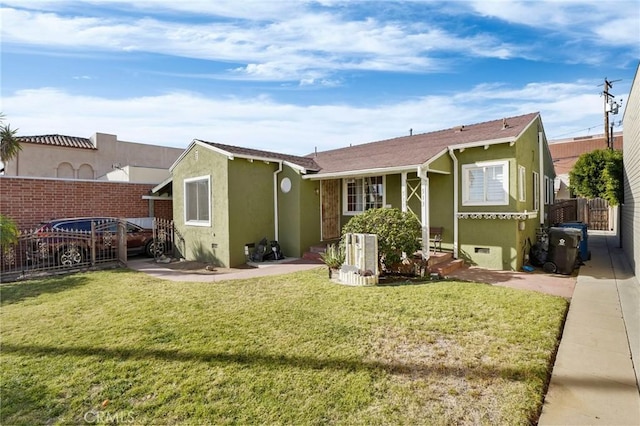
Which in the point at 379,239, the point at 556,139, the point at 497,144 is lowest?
the point at 379,239

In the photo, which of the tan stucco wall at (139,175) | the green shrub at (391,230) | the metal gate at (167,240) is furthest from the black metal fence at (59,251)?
the green shrub at (391,230)

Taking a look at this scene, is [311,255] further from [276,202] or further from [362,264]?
[362,264]

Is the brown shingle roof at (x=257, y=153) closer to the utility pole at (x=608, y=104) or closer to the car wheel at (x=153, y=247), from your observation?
the car wheel at (x=153, y=247)

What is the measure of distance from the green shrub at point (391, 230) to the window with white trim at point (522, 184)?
3.63 m

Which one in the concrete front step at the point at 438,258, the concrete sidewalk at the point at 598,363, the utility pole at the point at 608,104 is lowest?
the concrete sidewalk at the point at 598,363

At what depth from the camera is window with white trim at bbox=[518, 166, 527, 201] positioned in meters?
9.69

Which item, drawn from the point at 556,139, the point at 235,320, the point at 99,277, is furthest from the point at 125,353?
the point at 556,139

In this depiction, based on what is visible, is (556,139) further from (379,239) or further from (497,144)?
(379,239)

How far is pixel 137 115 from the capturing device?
12.6 metres

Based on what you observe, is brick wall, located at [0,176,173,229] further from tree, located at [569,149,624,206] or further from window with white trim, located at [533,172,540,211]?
tree, located at [569,149,624,206]

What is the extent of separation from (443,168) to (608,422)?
822cm

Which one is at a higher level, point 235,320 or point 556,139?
point 556,139

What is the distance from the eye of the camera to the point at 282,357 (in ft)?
13.3

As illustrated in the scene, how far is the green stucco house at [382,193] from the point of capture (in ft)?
31.7
